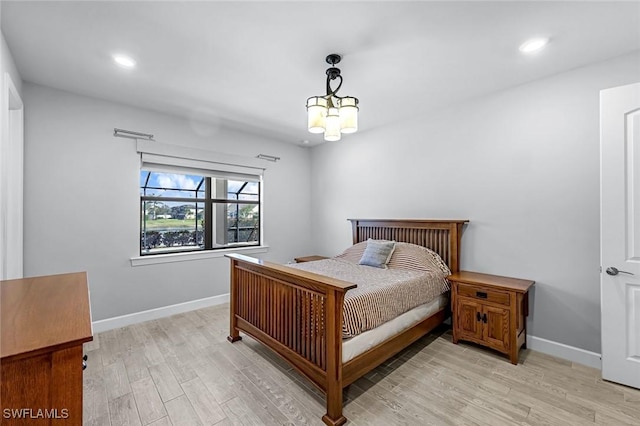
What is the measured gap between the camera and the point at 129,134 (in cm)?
335

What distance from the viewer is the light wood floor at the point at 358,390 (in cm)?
185

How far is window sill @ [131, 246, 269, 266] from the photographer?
3.45 metres

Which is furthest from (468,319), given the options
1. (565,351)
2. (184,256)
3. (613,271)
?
(184,256)

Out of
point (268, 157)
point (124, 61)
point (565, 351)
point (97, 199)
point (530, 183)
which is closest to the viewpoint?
point (124, 61)

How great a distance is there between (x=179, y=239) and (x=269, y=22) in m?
3.17

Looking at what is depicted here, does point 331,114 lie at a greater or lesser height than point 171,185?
greater

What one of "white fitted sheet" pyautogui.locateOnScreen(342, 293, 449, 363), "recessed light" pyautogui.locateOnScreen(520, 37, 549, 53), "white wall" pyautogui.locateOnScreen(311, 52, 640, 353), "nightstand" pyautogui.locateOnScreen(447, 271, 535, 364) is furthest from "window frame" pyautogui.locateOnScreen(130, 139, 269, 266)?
"recessed light" pyautogui.locateOnScreen(520, 37, 549, 53)

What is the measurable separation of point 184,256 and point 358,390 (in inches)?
109

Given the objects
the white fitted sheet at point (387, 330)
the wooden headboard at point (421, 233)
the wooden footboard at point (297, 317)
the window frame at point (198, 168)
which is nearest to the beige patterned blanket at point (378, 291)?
the white fitted sheet at point (387, 330)

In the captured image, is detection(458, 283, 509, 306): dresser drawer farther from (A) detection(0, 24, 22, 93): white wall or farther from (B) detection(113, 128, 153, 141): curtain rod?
(A) detection(0, 24, 22, 93): white wall

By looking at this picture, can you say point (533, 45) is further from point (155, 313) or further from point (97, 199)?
point (155, 313)

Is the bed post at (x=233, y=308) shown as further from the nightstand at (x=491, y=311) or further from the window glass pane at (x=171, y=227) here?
the nightstand at (x=491, y=311)

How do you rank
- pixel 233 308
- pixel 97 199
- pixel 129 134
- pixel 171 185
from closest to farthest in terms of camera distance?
pixel 233 308
pixel 97 199
pixel 129 134
pixel 171 185

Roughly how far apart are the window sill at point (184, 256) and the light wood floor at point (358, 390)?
3.13ft
